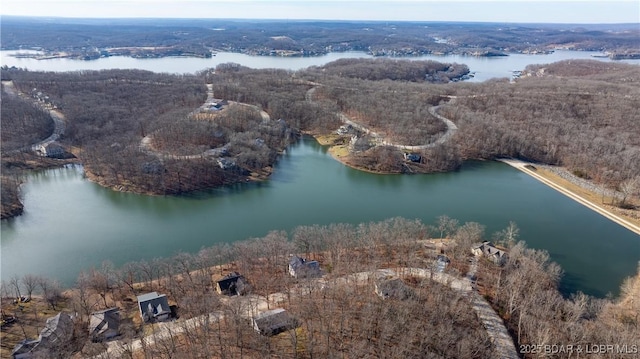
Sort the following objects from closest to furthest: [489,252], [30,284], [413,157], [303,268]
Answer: [30,284] < [303,268] < [489,252] < [413,157]

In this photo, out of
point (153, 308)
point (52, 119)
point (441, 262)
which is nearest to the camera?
point (153, 308)

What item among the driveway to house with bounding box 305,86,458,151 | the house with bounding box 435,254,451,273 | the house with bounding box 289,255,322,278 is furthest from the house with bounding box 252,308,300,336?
A: the driveway to house with bounding box 305,86,458,151

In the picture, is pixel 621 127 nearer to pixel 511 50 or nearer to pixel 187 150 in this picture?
pixel 187 150

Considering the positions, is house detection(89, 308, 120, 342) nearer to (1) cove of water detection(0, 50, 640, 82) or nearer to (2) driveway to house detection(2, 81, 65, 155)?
(2) driveway to house detection(2, 81, 65, 155)

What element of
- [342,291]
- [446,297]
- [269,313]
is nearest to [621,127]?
[446,297]

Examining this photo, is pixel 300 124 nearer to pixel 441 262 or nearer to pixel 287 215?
pixel 287 215

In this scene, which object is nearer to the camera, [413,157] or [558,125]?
[413,157]

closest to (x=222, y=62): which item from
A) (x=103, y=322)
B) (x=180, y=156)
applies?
(x=180, y=156)
